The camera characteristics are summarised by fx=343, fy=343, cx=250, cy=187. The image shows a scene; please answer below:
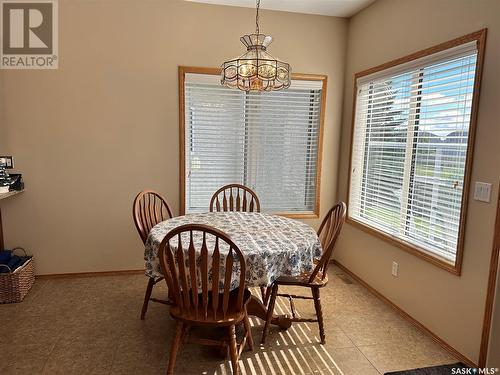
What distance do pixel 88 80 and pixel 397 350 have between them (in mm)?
3372

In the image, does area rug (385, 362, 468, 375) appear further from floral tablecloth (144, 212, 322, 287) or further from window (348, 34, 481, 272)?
floral tablecloth (144, 212, 322, 287)

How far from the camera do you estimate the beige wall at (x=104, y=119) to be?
3.13 meters

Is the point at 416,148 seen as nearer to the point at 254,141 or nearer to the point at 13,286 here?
the point at 254,141

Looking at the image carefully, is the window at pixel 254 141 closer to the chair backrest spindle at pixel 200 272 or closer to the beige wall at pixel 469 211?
the beige wall at pixel 469 211

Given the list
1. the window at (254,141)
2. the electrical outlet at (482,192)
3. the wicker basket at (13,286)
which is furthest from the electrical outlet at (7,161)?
the electrical outlet at (482,192)

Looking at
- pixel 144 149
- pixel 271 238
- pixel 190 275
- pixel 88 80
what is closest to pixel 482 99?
pixel 271 238

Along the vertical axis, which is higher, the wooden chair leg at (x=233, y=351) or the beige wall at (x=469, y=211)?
the beige wall at (x=469, y=211)

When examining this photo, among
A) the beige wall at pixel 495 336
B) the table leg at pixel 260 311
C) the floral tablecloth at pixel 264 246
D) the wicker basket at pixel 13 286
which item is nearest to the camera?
the beige wall at pixel 495 336

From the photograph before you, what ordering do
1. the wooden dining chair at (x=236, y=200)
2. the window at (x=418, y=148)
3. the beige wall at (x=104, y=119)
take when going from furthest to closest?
1. the wooden dining chair at (x=236, y=200)
2. the beige wall at (x=104, y=119)
3. the window at (x=418, y=148)

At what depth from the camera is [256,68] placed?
6.61ft

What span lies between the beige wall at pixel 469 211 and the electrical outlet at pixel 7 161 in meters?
3.31

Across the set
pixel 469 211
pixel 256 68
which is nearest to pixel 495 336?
pixel 469 211

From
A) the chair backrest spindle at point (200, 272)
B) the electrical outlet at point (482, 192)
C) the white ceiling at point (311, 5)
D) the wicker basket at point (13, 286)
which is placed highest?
the white ceiling at point (311, 5)

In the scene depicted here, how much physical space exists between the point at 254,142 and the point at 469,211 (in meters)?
2.09
